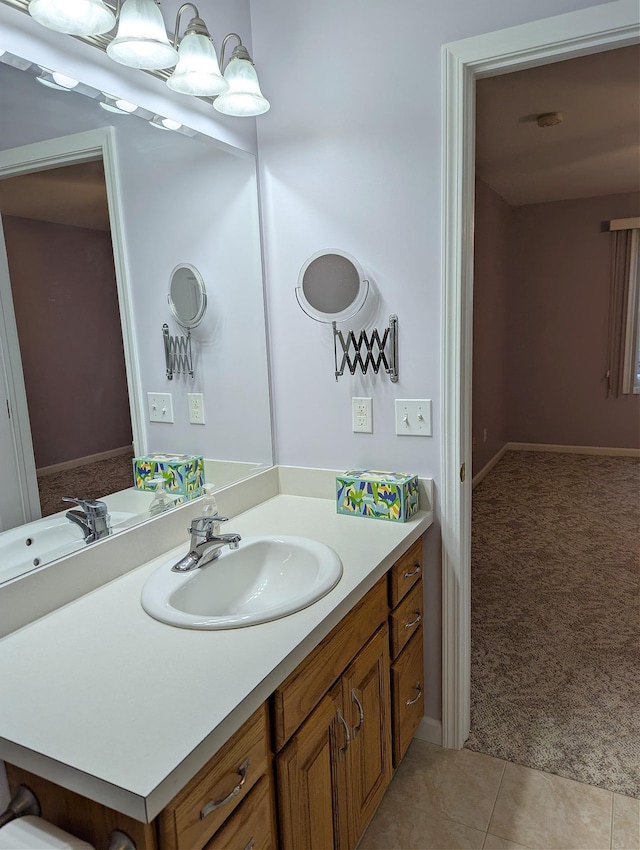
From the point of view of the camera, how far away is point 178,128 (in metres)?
1.67

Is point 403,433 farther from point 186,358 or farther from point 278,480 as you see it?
point 186,358

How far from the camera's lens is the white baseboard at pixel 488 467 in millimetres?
5191

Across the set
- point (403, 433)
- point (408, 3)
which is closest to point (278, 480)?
point (403, 433)

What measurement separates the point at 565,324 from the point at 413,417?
475 cm

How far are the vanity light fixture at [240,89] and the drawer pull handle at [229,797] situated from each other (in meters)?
1.63

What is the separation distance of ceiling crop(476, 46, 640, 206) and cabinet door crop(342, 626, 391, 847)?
2484 mm

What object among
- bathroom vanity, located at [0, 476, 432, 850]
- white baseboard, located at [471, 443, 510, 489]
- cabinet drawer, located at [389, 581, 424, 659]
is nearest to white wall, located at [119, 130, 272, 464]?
bathroom vanity, located at [0, 476, 432, 850]

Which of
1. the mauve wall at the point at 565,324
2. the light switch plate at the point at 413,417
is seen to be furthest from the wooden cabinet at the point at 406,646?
the mauve wall at the point at 565,324

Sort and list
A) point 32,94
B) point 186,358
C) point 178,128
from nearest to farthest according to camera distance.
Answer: point 32,94 → point 178,128 → point 186,358

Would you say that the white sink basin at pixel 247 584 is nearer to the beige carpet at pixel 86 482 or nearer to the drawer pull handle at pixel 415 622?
the beige carpet at pixel 86 482

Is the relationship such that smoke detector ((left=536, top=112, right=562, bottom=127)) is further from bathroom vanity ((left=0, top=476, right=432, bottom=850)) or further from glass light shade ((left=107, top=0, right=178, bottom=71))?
bathroom vanity ((left=0, top=476, right=432, bottom=850))

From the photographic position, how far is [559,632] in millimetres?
2684

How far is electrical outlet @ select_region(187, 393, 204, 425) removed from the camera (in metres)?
1.80

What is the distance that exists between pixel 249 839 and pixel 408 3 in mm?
2076
